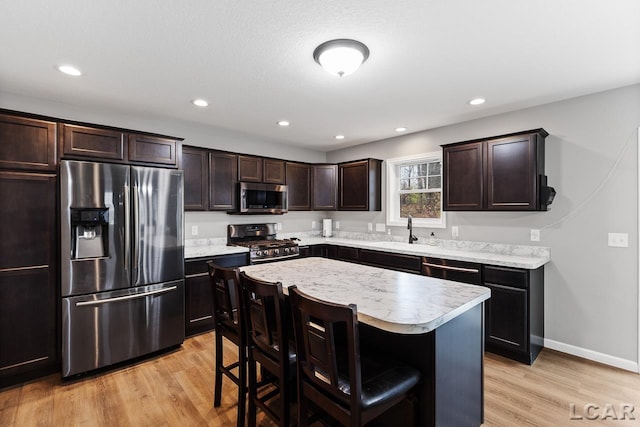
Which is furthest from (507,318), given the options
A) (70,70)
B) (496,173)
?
(70,70)

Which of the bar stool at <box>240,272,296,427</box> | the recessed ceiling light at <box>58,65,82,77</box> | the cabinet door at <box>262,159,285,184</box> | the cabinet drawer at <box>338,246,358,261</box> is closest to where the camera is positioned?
the bar stool at <box>240,272,296,427</box>

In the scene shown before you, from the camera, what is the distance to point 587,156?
118 inches

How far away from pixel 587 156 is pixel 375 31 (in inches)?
102

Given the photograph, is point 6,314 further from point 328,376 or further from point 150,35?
point 328,376

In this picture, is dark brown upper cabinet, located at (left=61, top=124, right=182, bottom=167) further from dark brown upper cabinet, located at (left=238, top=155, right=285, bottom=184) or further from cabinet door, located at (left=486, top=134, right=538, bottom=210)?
cabinet door, located at (left=486, top=134, right=538, bottom=210)

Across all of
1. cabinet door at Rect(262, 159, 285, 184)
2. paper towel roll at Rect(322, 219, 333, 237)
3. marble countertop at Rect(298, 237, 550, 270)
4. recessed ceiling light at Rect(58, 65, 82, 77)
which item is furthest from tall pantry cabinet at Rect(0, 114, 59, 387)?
paper towel roll at Rect(322, 219, 333, 237)

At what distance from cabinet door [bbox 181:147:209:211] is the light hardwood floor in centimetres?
183

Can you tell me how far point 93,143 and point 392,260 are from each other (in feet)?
11.5

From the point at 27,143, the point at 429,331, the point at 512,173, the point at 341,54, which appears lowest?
the point at 429,331

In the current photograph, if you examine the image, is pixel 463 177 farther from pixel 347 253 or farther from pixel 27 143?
pixel 27 143

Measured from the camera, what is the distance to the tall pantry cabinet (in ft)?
8.29

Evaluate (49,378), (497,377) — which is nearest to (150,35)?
(49,378)

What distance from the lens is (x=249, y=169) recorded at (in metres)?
4.42

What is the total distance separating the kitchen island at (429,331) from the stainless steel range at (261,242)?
1935mm
